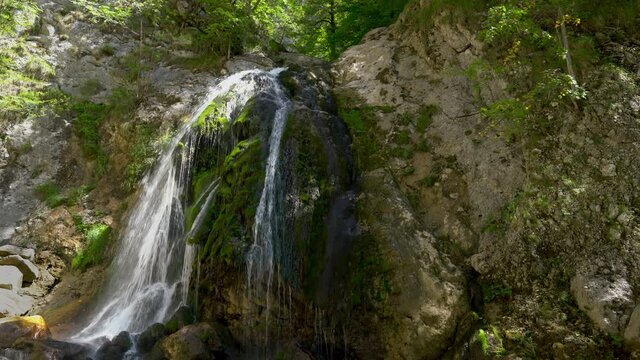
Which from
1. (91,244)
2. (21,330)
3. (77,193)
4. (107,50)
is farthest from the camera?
(107,50)

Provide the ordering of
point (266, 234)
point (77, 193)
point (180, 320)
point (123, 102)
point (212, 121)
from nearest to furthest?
point (180, 320), point (266, 234), point (212, 121), point (77, 193), point (123, 102)

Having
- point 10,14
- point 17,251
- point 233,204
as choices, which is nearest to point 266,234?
point 233,204

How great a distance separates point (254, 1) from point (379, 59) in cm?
814

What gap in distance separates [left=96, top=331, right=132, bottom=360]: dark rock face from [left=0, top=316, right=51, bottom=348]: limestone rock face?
3.31 ft

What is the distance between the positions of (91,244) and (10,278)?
1682mm

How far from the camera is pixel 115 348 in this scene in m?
6.59

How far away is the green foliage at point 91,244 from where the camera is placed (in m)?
9.88

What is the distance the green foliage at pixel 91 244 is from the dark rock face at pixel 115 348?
364 centimetres

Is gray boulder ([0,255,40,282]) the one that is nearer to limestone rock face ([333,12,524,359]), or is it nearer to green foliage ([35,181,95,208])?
green foliage ([35,181,95,208])

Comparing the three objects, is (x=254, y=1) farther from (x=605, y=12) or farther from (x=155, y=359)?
(x=155, y=359)

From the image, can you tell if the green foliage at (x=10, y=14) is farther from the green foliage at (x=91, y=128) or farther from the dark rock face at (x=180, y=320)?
the dark rock face at (x=180, y=320)

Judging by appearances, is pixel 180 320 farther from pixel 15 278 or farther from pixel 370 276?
pixel 15 278

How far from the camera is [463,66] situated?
31.9 ft

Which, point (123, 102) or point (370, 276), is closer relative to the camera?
point (370, 276)
